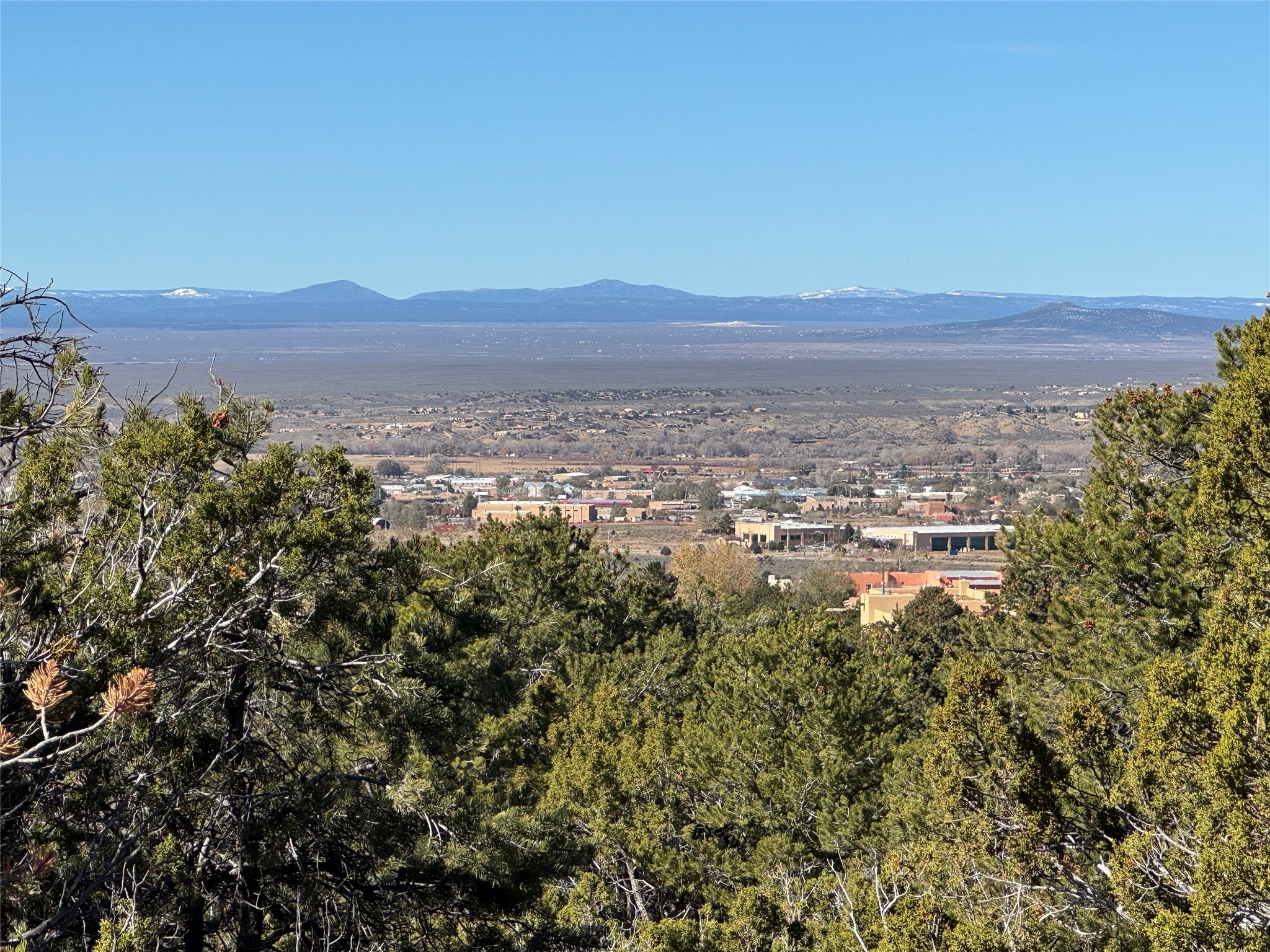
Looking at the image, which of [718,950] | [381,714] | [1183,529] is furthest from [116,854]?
A: [1183,529]

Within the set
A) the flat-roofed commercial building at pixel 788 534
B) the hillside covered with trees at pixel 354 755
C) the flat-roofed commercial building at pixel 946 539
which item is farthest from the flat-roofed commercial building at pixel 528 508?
the hillside covered with trees at pixel 354 755

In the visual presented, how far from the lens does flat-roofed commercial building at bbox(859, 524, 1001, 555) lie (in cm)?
8850

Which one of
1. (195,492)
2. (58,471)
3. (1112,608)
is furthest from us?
(1112,608)

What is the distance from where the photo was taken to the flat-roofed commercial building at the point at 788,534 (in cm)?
9156

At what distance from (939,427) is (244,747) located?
179m

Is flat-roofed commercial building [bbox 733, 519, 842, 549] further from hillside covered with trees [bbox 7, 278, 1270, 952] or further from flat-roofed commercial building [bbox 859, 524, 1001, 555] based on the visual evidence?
hillside covered with trees [bbox 7, 278, 1270, 952]

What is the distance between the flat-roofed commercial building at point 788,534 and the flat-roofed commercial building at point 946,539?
2.76 metres

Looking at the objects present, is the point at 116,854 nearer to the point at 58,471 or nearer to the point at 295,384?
the point at 58,471

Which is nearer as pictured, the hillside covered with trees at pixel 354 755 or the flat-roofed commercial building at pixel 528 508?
the hillside covered with trees at pixel 354 755

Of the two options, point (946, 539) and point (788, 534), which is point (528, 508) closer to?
point (788, 534)

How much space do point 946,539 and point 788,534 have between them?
9.89 metres

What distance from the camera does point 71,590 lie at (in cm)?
730

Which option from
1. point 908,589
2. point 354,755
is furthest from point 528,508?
point 354,755

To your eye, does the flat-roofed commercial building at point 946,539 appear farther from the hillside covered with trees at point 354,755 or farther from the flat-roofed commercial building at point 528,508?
the hillside covered with trees at point 354,755
